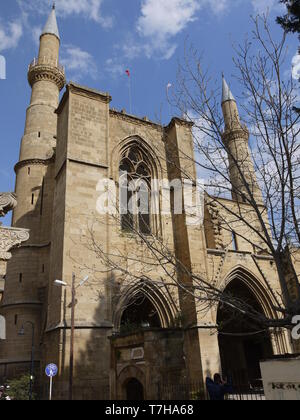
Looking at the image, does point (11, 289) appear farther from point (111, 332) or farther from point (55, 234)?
point (111, 332)

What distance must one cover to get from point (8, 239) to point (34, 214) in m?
9.40

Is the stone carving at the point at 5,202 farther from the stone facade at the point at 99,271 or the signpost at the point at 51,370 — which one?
the signpost at the point at 51,370

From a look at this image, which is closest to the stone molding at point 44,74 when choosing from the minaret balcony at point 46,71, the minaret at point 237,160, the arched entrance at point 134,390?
the minaret balcony at point 46,71

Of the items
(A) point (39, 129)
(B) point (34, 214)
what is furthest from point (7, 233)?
(A) point (39, 129)

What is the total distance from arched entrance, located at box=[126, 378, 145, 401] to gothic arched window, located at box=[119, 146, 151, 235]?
547 cm

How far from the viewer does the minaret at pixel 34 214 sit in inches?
485

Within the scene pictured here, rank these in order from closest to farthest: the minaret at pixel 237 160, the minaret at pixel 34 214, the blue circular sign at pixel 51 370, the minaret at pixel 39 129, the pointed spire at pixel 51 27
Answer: the minaret at pixel 237 160, the blue circular sign at pixel 51 370, the minaret at pixel 34 214, the minaret at pixel 39 129, the pointed spire at pixel 51 27

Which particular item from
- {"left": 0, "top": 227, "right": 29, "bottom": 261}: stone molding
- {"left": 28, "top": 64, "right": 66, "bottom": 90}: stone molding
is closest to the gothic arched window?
{"left": 0, "top": 227, "right": 29, "bottom": 261}: stone molding

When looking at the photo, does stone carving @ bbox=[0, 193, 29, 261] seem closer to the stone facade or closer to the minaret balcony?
the stone facade

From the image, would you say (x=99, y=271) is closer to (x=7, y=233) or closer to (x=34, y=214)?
(x=7, y=233)

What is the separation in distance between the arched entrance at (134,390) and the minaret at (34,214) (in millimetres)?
4431

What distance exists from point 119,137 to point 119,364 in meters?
8.33

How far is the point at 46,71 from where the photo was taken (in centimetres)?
1931

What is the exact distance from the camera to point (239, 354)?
605 inches
